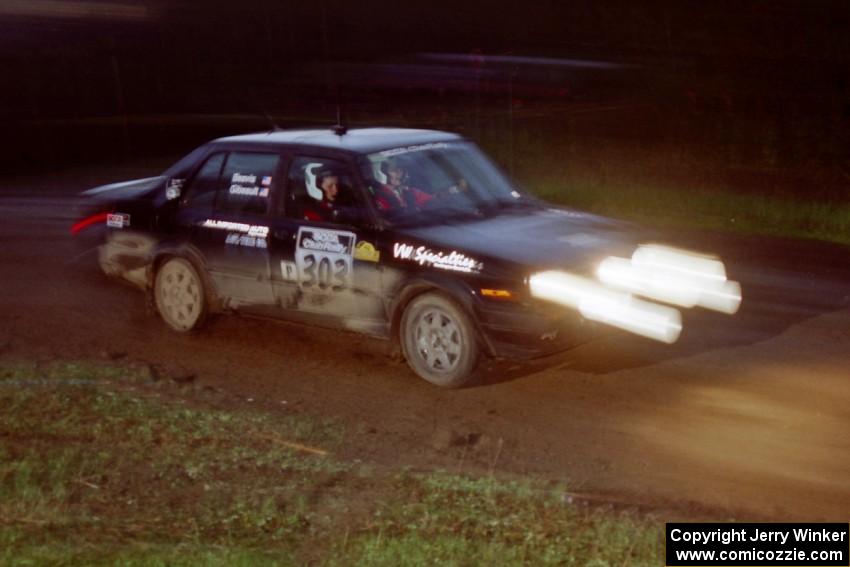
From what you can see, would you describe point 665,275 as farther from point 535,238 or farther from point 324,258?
point 324,258

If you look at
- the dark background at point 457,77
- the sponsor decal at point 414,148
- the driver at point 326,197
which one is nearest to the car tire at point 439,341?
the driver at point 326,197

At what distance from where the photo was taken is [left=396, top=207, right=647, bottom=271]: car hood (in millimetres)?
7637

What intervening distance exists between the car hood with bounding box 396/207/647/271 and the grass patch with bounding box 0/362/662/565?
4.93ft

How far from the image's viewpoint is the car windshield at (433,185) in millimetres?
8312

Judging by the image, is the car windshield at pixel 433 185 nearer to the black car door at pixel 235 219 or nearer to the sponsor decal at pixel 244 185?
the black car door at pixel 235 219

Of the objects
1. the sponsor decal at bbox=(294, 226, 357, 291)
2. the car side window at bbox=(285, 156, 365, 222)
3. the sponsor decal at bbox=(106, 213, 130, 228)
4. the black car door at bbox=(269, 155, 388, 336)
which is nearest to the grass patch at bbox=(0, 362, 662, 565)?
the black car door at bbox=(269, 155, 388, 336)

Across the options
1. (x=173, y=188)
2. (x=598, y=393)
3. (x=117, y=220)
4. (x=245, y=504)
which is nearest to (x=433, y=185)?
(x=598, y=393)

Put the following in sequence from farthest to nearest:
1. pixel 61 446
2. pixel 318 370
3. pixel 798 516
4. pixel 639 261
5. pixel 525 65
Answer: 1. pixel 525 65
2. pixel 318 370
3. pixel 639 261
4. pixel 61 446
5. pixel 798 516

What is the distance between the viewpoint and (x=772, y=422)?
23.8 feet

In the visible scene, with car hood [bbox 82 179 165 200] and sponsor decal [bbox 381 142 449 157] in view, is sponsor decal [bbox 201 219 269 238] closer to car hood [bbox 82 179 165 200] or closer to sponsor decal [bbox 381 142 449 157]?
car hood [bbox 82 179 165 200]

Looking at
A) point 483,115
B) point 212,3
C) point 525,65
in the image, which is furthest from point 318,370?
point 212,3

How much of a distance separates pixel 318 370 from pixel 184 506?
2884 mm

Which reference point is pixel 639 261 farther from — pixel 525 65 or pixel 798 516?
pixel 525 65

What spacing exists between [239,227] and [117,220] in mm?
1472
